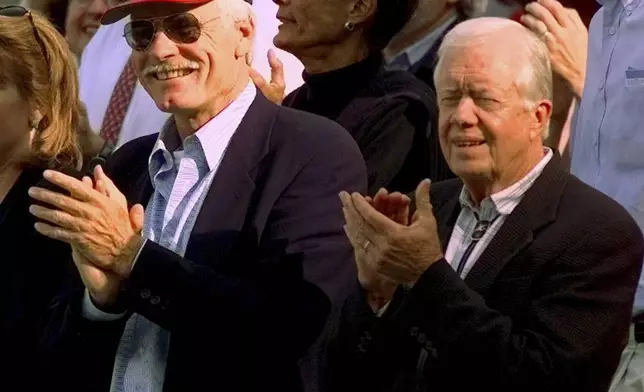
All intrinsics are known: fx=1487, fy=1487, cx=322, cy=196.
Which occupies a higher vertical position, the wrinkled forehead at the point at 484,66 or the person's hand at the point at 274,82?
the wrinkled forehead at the point at 484,66

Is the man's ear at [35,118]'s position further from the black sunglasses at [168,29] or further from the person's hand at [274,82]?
the person's hand at [274,82]

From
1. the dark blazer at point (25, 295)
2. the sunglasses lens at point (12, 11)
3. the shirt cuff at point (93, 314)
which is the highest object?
the sunglasses lens at point (12, 11)

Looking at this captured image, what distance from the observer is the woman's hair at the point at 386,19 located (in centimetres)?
437

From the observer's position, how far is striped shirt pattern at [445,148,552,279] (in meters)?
3.33

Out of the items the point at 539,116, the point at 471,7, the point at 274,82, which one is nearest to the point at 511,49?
the point at 539,116

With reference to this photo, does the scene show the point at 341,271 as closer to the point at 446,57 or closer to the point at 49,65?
the point at 446,57

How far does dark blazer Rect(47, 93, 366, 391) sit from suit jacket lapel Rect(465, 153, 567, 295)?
0.33m

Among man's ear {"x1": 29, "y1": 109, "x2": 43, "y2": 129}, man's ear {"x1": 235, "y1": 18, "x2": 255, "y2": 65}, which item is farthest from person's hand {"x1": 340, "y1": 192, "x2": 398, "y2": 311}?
man's ear {"x1": 29, "y1": 109, "x2": 43, "y2": 129}

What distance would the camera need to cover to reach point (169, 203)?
3477mm

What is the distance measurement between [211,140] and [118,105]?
1535 mm

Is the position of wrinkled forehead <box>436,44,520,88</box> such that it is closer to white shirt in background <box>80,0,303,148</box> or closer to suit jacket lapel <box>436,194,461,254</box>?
suit jacket lapel <box>436,194,461,254</box>

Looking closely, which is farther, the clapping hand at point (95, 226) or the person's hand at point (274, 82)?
the person's hand at point (274, 82)

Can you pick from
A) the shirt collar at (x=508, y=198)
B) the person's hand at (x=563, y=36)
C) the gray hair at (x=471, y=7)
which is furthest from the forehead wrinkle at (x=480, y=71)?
the gray hair at (x=471, y=7)

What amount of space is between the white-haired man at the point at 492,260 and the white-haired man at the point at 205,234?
0.14 metres
